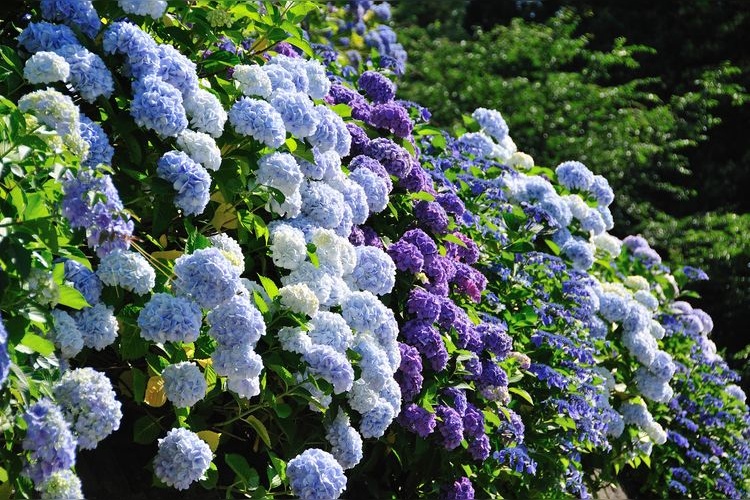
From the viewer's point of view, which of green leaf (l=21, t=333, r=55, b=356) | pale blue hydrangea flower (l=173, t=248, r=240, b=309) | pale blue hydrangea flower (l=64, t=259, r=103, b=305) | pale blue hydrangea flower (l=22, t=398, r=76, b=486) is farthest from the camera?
pale blue hydrangea flower (l=173, t=248, r=240, b=309)

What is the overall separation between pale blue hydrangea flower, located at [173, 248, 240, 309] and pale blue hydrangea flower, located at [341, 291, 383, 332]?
2.26ft

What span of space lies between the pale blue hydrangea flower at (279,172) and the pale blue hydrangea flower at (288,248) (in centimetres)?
14

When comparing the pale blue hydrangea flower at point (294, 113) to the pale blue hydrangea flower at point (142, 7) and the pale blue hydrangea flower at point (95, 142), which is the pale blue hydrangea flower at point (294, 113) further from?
the pale blue hydrangea flower at point (95, 142)

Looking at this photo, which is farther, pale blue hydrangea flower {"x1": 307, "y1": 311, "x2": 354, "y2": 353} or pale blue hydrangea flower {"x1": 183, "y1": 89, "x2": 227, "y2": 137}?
pale blue hydrangea flower {"x1": 307, "y1": 311, "x2": 354, "y2": 353}

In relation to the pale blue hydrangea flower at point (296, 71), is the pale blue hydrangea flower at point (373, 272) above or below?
below

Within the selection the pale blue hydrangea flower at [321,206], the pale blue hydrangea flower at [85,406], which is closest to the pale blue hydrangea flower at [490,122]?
the pale blue hydrangea flower at [321,206]

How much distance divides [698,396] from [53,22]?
4766mm

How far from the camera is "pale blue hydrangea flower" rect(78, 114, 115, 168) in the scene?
8.86ft

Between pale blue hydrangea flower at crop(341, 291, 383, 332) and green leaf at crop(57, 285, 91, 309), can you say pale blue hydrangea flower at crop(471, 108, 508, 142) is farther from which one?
green leaf at crop(57, 285, 91, 309)

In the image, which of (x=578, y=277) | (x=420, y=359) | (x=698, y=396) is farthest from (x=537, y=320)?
(x=698, y=396)

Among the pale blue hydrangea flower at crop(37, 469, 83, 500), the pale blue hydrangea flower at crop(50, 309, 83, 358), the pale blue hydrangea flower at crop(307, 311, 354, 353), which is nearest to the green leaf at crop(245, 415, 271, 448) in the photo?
the pale blue hydrangea flower at crop(307, 311, 354, 353)

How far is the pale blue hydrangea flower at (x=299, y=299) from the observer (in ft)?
10.2

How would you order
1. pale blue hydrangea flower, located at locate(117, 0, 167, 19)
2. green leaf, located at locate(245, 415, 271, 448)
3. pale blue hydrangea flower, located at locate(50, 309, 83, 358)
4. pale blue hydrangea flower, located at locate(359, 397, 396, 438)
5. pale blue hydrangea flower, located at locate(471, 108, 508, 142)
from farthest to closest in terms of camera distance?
pale blue hydrangea flower, located at locate(471, 108, 508, 142), pale blue hydrangea flower, located at locate(359, 397, 396, 438), green leaf, located at locate(245, 415, 271, 448), pale blue hydrangea flower, located at locate(117, 0, 167, 19), pale blue hydrangea flower, located at locate(50, 309, 83, 358)

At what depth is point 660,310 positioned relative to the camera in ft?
21.9
